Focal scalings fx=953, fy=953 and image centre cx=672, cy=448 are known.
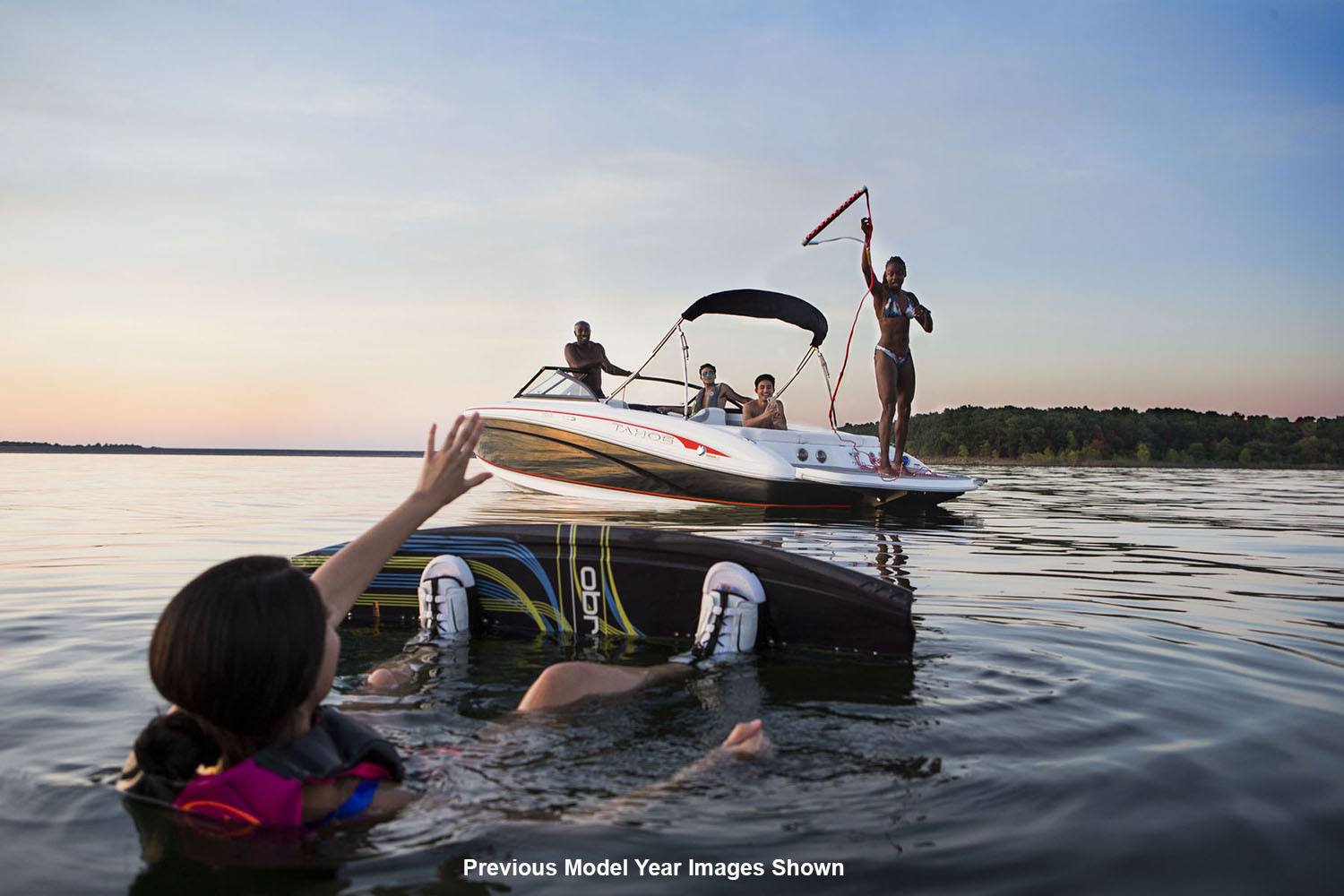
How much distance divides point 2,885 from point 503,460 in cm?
1210

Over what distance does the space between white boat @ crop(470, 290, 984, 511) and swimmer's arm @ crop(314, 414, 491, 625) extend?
895cm

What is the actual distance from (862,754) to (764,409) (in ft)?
31.5

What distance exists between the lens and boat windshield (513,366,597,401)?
13.1 meters

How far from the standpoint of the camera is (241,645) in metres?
1.80

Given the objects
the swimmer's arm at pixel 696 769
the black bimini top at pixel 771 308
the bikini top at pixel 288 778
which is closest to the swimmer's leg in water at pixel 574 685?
the swimmer's arm at pixel 696 769

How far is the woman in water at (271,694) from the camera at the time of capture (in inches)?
71.3

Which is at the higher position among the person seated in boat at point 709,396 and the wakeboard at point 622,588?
the person seated in boat at point 709,396

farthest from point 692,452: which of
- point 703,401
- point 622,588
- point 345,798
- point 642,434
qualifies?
point 345,798

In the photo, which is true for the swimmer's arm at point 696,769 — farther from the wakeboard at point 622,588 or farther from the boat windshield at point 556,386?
the boat windshield at point 556,386

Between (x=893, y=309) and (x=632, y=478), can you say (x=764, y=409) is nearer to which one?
(x=632, y=478)

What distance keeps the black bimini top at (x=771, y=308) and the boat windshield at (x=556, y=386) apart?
1983mm

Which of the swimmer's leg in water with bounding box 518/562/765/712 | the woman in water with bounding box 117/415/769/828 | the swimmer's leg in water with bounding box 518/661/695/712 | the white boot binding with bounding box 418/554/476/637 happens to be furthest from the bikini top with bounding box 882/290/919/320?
the woman in water with bounding box 117/415/769/828

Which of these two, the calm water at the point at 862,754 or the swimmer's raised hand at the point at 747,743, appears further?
the swimmer's raised hand at the point at 747,743

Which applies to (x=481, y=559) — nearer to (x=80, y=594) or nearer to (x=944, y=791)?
(x=80, y=594)
